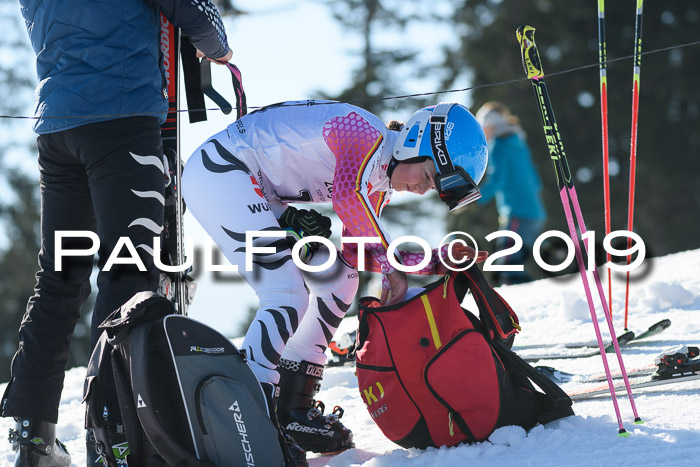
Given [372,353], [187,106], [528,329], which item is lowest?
[528,329]

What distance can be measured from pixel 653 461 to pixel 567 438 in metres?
0.30

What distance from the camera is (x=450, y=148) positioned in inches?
116

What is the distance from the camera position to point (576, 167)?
63.1ft

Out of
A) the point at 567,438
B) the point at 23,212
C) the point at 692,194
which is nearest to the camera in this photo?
the point at 567,438

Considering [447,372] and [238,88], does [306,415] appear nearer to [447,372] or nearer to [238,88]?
[447,372]

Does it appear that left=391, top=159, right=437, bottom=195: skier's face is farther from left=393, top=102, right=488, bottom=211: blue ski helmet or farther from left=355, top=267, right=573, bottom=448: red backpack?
left=355, top=267, right=573, bottom=448: red backpack

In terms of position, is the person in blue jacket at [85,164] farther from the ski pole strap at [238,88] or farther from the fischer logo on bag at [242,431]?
the fischer logo on bag at [242,431]

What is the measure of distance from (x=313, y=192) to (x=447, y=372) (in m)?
0.94

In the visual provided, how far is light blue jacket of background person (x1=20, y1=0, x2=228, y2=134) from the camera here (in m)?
2.72

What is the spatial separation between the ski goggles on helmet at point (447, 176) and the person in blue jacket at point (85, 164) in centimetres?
97

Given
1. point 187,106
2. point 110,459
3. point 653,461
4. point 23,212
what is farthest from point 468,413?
point 23,212

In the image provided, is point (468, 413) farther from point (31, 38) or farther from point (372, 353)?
point (31, 38)

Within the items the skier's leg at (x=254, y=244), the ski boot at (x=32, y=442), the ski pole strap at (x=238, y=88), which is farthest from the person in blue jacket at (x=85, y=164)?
the ski pole strap at (x=238, y=88)

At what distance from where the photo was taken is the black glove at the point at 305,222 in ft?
10.2
